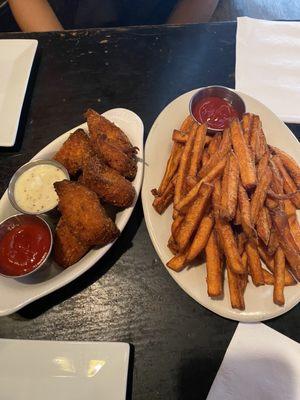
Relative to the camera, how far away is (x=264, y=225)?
133 centimetres

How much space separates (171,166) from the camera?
5.14ft

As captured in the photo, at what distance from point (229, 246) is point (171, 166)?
472 mm

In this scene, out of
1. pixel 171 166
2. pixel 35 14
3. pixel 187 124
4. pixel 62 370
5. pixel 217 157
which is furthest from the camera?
pixel 35 14

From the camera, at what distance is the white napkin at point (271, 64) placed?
1.94 metres

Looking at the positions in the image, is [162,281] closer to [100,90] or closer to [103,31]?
[100,90]

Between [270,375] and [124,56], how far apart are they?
1.87 m

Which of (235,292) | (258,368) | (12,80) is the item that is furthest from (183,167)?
(12,80)

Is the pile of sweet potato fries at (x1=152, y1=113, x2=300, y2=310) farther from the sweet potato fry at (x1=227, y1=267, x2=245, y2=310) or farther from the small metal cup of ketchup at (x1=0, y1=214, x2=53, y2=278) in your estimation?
the small metal cup of ketchup at (x1=0, y1=214, x2=53, y2=278)

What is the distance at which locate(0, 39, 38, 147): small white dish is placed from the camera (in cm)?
185

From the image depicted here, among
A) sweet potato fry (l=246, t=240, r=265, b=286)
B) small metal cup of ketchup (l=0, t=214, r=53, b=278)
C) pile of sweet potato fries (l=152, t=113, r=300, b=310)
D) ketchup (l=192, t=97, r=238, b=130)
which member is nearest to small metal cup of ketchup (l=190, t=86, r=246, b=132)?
ketchup (l=192, t=97, r=238, b=130)

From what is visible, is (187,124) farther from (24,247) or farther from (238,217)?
(24,247)

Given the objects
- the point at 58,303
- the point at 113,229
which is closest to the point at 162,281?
the point at 113,229

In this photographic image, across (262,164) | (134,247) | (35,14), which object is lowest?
(134,247)

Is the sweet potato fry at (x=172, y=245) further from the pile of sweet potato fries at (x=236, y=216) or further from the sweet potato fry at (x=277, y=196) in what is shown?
the sweet potato fry at (x=277, y=196)
